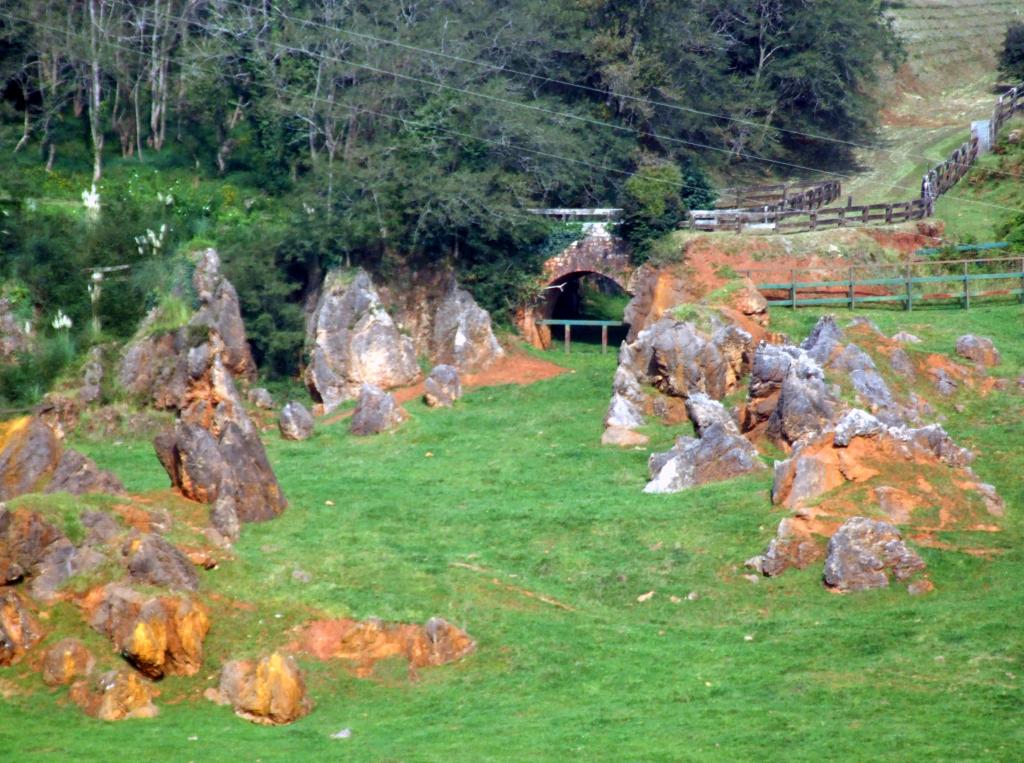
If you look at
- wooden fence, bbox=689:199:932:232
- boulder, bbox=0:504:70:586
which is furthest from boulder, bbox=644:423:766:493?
wooden fence, bbox=689:199:932:232

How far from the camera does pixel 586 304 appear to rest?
64.3 meters

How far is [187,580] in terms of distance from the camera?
33250 mm

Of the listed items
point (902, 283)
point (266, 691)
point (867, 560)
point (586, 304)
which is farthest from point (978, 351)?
Answer: point (266, 691)

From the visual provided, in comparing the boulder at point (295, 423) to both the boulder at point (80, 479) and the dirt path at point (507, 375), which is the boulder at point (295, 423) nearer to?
the dirt path at point (507, 375)

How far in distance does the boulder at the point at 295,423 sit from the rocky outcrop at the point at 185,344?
130 inches

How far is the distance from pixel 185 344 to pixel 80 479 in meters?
14.4

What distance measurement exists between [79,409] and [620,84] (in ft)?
78.2

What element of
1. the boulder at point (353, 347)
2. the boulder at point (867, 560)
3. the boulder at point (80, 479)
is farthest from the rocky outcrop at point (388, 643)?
the boulder at point (353, 347)

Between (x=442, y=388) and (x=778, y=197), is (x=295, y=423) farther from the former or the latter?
(x=778, y=197)

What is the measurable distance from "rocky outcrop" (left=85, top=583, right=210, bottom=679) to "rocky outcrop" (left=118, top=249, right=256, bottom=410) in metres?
20.0

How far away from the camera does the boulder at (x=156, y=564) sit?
3288 cm

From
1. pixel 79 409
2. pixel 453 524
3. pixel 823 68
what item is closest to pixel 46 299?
pixel 79 409

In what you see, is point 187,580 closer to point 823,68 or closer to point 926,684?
point 926,684

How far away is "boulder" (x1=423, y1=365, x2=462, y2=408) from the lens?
52312 millimetres
